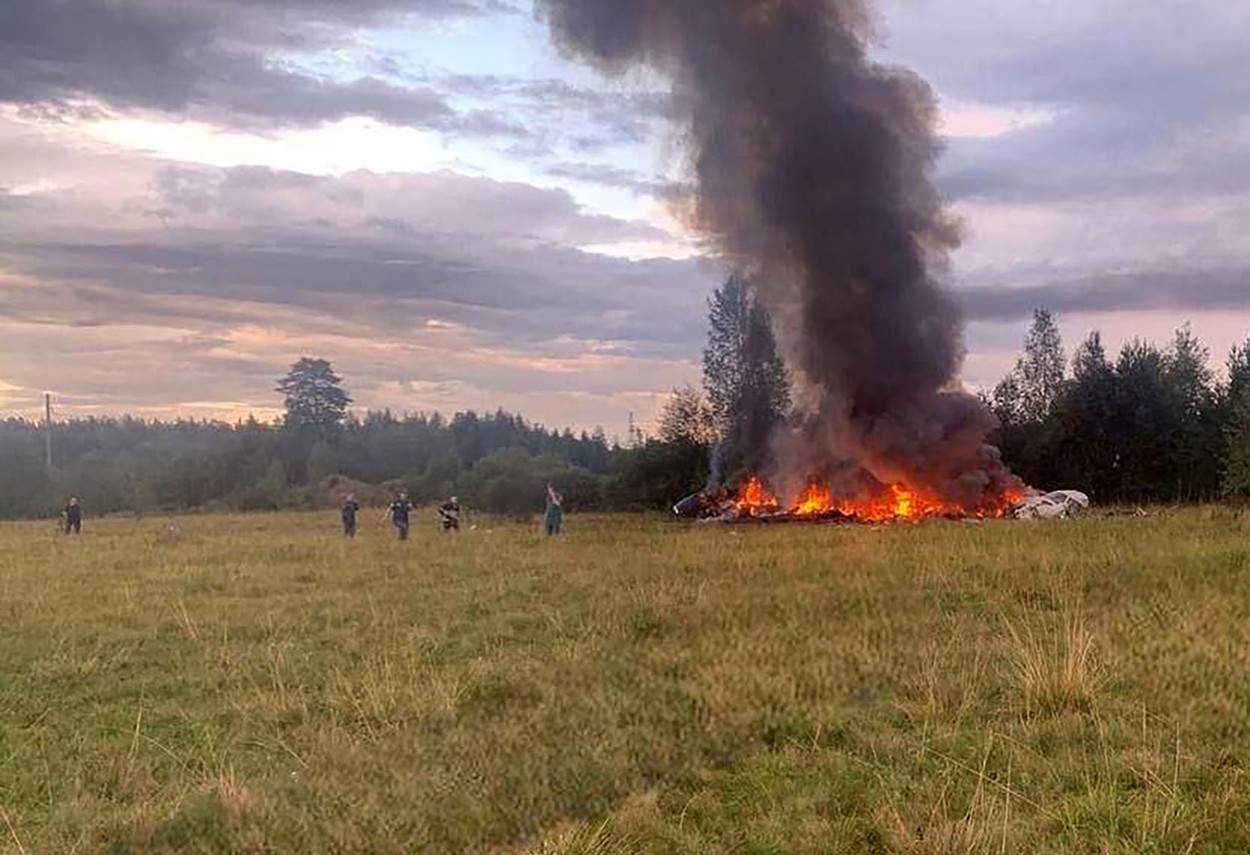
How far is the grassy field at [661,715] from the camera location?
20.0ft

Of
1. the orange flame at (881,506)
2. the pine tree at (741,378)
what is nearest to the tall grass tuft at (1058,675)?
the orange flame at (881,506)

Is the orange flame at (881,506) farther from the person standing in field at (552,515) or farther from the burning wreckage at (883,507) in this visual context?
the person standing in field at (552,515)

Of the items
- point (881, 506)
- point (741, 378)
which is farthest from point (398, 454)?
point (881, 506)

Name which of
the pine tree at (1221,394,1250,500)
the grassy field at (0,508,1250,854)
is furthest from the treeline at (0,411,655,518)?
the grassy field at (0,508,1250,854)

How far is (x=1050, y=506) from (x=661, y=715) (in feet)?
100

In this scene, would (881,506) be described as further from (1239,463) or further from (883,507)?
(1239,463)

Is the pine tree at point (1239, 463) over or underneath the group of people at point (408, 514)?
over

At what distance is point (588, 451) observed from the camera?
4636 inches

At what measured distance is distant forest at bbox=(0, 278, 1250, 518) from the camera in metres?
48.4

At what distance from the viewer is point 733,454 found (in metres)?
53.9

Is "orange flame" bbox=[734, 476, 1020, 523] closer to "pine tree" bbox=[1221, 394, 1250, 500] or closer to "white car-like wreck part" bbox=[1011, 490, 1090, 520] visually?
"white car-like wreck part" bbox=[1011, 490, 1090, 520]

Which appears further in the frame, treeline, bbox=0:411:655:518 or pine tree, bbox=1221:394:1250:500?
treeline, bbox=0:411:655:518

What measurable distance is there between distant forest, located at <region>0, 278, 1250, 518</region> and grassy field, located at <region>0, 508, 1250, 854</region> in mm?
33274

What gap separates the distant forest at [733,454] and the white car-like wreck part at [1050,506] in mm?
7657
